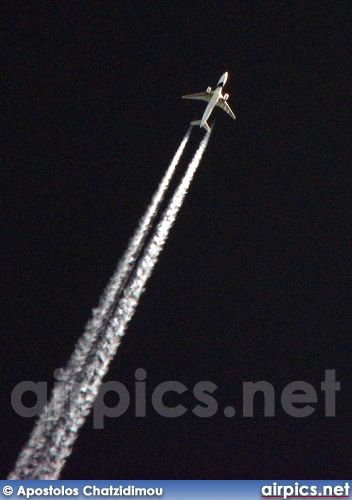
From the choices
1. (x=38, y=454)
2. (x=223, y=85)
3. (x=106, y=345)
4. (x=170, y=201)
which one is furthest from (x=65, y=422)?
(x=223, y=85)

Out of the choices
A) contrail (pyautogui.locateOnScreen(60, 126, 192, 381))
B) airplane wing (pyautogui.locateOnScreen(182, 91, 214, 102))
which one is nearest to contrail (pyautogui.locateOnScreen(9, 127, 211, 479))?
contrail (pyautogui.locateOnScreen(60, 126, 192, 381))

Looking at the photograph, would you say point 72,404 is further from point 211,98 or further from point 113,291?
point 211,98

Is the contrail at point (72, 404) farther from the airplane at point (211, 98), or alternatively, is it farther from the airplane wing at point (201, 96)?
the airplane wing at point (201, 96)

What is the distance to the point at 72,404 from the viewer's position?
36188 mm

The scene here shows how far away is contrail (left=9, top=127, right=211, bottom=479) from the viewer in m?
34.6

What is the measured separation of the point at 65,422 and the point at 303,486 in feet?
44.1

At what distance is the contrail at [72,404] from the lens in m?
34.6

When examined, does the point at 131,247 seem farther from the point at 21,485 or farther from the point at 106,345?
the point at 21,485

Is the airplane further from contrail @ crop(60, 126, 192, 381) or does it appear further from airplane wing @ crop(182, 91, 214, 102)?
contrail @ crop(60, 126, 192, 381)

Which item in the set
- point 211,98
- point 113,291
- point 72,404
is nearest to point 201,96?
point 211,98

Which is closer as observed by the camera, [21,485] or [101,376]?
[21,485]

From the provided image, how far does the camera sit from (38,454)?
34.6 m

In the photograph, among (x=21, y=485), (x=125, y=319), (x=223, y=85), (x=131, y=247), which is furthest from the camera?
→ (x=223, y=85)

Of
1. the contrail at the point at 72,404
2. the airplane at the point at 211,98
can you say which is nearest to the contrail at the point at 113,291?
the contrail at the point at 72,404
